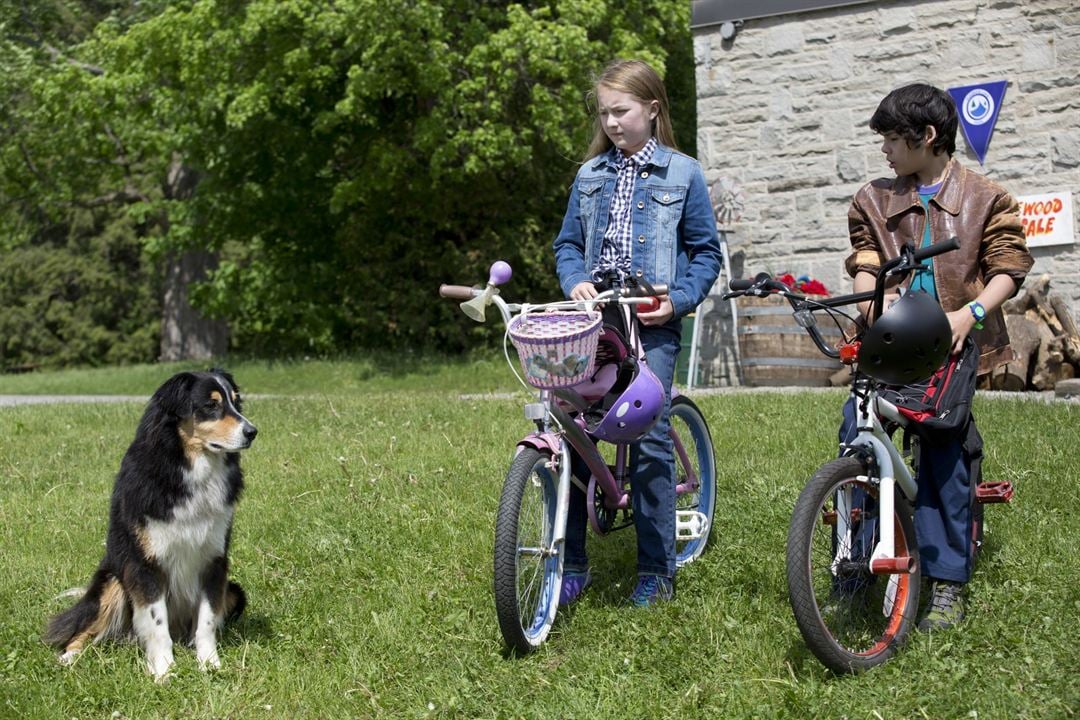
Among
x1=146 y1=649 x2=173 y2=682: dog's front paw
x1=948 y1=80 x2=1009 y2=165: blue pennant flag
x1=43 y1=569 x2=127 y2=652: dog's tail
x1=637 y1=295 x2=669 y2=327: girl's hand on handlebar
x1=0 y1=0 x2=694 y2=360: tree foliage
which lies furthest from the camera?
x1=0 y1=0 x2=694 y2=360: tree foliage

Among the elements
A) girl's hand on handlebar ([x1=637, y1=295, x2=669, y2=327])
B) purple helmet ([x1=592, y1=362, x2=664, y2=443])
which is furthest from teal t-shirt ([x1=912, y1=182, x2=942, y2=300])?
purple helmet ([x1=592, y1=362, x2=664, y2=443])

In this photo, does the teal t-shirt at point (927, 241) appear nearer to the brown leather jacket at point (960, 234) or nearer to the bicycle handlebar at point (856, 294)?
the brown leather jacket at point (960, 234)

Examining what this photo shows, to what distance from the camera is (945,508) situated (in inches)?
176

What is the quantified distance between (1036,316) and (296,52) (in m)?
9.63

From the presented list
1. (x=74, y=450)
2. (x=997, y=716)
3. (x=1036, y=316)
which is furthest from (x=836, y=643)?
(x=1036, y=316)

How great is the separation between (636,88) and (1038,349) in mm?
7584

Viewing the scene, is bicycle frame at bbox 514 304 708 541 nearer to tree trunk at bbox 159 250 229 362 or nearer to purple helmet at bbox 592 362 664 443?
purple helmet at bbox 592 362 664 443

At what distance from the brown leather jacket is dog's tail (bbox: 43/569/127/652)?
2.94 metres

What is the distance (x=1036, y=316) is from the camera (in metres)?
11.3

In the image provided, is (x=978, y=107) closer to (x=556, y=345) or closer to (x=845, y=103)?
(x=845, y=103)

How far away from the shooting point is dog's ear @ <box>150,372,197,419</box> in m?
4.38

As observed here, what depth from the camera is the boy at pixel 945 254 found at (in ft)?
14.2

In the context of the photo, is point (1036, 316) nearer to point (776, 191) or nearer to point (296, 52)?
point (776, 191)

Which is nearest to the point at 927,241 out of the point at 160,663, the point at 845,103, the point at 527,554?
the point at 527,554
